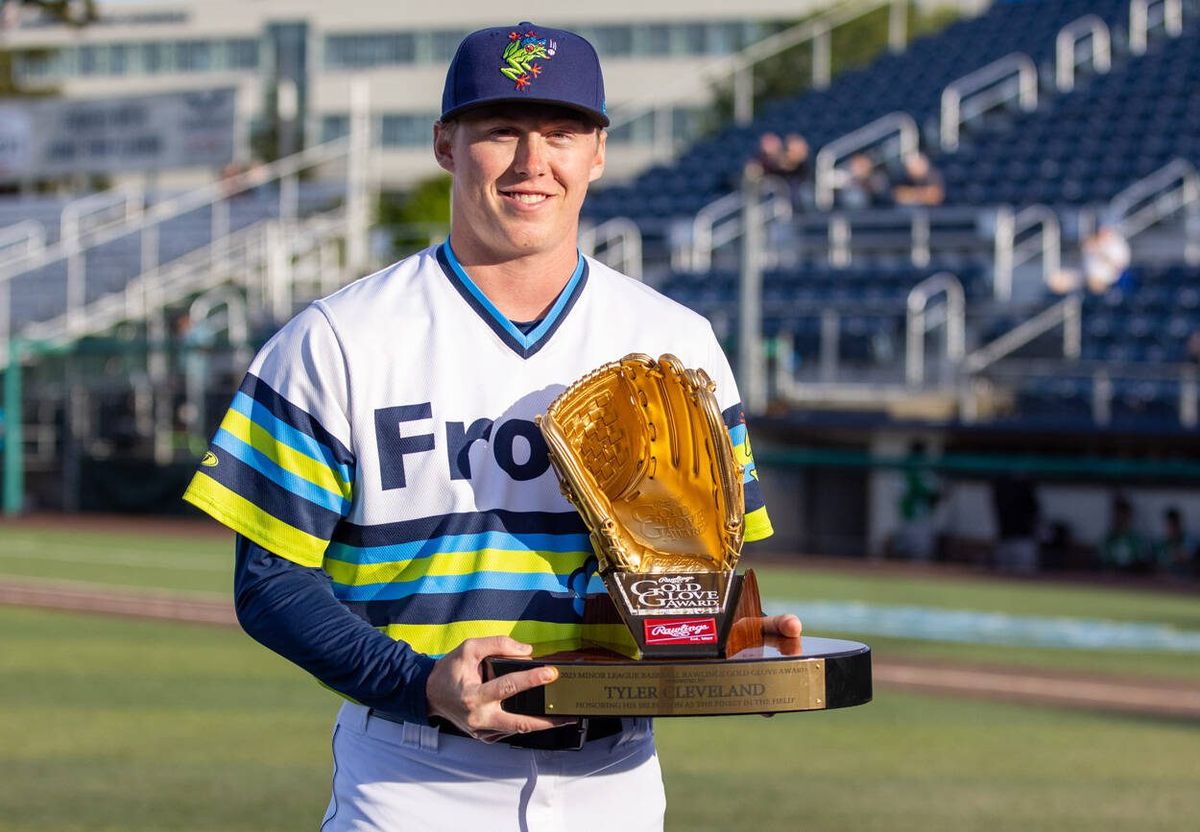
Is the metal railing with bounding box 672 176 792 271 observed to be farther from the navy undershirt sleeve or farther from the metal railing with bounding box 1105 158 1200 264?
the navy undershirt sleeve

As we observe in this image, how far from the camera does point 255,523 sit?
2.62m

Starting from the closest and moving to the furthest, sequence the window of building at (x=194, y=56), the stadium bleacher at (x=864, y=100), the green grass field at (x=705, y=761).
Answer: the green grass field at (x=705, y=761)
the stadium bleacher at (x=864, y=100)
the window of building at (x=194, y=56)

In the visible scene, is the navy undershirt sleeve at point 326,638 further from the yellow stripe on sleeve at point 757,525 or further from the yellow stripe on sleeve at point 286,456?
the yellow stripe on sleeve at point 757,525

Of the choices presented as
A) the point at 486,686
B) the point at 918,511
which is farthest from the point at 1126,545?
the point at 486,686

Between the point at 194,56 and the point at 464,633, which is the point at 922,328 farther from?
the point at 194,56

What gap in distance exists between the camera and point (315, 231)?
3078 centimetres

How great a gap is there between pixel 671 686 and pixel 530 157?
79cm

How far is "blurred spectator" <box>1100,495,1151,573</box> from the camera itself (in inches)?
742

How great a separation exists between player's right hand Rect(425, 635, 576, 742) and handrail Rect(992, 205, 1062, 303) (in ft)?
64.6

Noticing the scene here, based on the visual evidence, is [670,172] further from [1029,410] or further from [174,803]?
[174,803]

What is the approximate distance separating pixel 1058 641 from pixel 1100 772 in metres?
5.27

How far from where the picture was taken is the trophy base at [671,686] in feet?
7.66

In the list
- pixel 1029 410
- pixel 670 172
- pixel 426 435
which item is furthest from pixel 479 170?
pixel 670 172

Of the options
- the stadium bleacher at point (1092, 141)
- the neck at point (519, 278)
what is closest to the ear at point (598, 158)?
the neck at point (519, 278)
